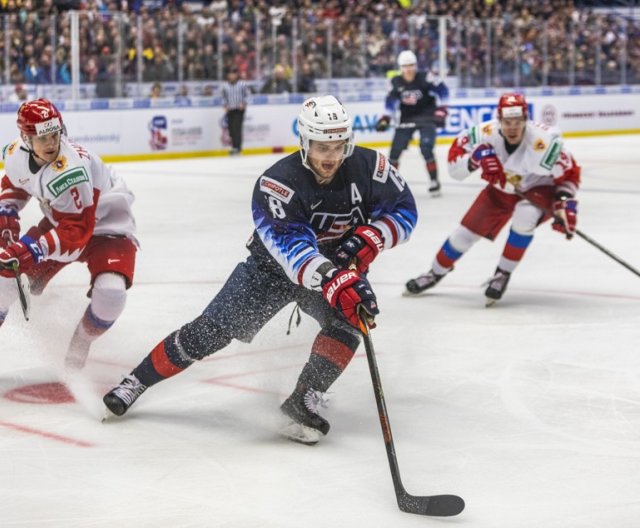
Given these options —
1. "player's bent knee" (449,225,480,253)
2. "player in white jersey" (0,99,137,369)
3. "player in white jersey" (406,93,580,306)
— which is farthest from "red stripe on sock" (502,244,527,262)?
"player in white jersey" (0,99,137,369)

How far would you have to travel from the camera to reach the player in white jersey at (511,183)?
19.1 ft

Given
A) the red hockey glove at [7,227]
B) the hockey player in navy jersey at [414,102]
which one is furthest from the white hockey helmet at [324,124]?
the hockey player in navy jersey at [414,102]

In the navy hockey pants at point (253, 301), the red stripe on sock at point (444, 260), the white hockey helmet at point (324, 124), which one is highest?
the white hockey helmet at point (324, 124)

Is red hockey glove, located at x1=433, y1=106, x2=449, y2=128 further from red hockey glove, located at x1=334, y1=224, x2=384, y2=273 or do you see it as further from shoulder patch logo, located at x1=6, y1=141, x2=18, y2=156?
red hockey glove, located at x1=334, y1=224, x2=384, y2=273

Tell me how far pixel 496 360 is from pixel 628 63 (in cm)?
1686

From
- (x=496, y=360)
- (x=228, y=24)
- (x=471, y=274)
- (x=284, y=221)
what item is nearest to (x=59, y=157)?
(x=284, y=221)

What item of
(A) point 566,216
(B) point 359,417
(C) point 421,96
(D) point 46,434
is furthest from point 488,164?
(C) point 421,96

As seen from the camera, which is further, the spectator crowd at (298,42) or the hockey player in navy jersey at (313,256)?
the spectator crowd at (298,42)

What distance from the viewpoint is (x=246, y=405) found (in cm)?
409

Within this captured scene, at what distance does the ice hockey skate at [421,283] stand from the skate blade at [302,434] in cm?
267

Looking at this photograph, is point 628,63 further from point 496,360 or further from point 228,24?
point 496,360

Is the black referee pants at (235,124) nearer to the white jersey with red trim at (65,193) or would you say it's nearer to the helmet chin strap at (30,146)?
the white jersey with red trim at (65,193)

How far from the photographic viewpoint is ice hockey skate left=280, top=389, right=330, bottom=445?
11.8 feet

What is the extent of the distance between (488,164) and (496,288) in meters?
0.63
